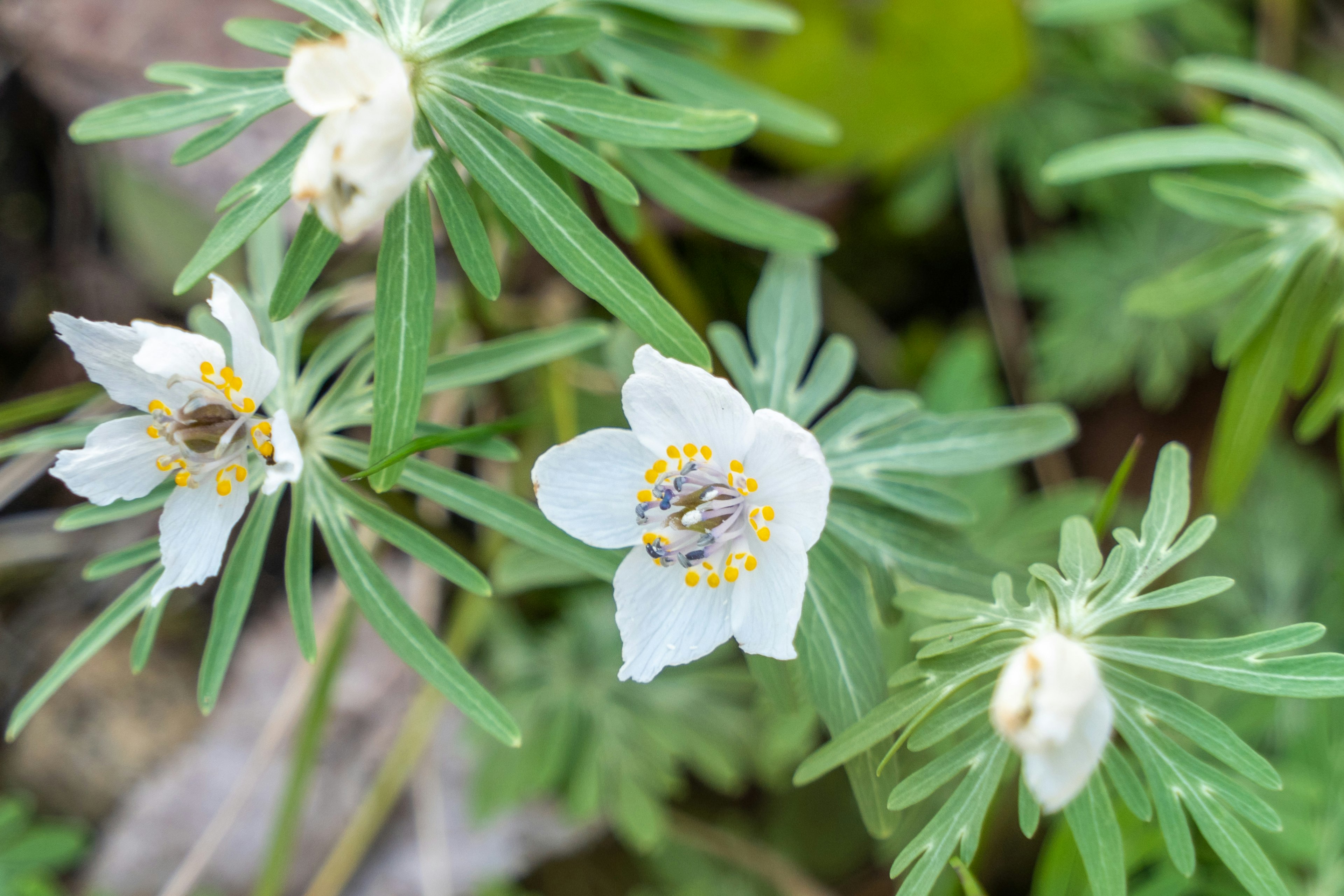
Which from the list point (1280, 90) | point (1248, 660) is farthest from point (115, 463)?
point (1280, 90)

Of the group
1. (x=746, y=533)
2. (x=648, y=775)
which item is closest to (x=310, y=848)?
(x=648, y=775)

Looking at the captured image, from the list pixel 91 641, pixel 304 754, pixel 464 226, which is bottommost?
pixel 304 754

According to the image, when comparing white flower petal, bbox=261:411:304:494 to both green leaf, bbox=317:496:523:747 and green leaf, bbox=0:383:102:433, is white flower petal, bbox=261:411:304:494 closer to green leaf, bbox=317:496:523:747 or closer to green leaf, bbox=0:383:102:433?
green leaf, bbox=317:496:523:747

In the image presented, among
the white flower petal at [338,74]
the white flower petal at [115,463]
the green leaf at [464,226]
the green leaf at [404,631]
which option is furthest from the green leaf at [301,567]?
the white flower petal at [338,74]

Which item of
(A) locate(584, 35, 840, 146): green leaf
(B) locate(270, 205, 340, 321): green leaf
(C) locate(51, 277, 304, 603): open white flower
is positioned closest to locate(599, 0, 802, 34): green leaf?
(A) locate(584, 35, 840, 146): green leaf

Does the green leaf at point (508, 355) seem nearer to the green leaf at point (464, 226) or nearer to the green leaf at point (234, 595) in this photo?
the green leaf at point (464, 226)

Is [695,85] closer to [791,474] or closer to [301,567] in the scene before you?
[791,474]
